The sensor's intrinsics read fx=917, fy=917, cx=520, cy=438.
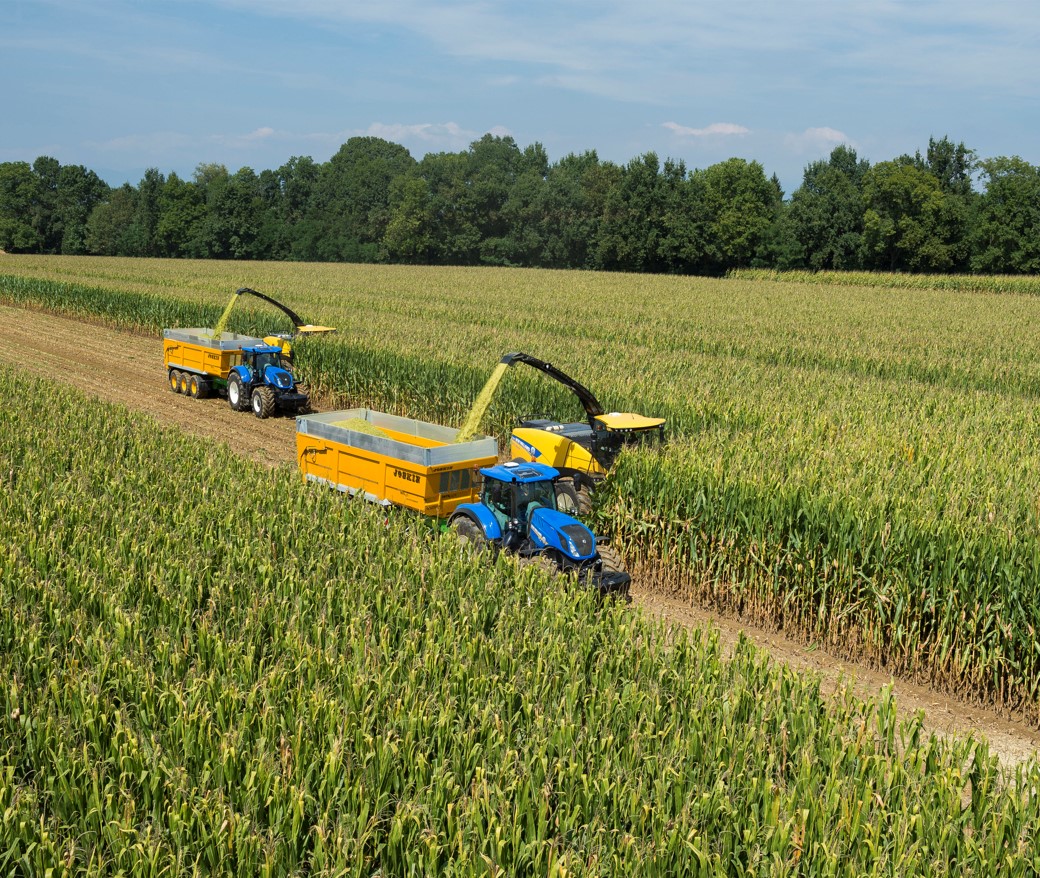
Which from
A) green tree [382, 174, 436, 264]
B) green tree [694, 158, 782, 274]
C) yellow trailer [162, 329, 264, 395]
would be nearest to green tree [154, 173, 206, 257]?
green tree [382, 174, 436, 264]

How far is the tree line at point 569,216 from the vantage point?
76938 mm

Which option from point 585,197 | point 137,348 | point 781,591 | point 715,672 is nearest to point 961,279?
point 585,197

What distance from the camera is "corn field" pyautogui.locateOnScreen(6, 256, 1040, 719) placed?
9219 mm

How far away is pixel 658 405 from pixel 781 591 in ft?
16.7

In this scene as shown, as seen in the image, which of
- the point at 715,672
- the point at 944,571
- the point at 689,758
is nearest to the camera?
the point at 689,758

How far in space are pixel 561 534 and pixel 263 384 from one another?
1260cm

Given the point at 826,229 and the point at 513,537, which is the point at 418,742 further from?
the point at 826,229

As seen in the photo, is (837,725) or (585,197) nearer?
(837,725)

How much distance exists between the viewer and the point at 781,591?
10.7 m

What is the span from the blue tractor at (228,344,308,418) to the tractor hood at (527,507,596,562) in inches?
454

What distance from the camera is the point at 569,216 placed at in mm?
99000

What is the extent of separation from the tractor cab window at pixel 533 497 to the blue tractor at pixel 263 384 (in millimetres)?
11259

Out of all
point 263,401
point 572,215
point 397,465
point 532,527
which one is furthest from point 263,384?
point 572,215

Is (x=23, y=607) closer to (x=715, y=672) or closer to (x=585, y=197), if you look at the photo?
(x=715, y=672)
